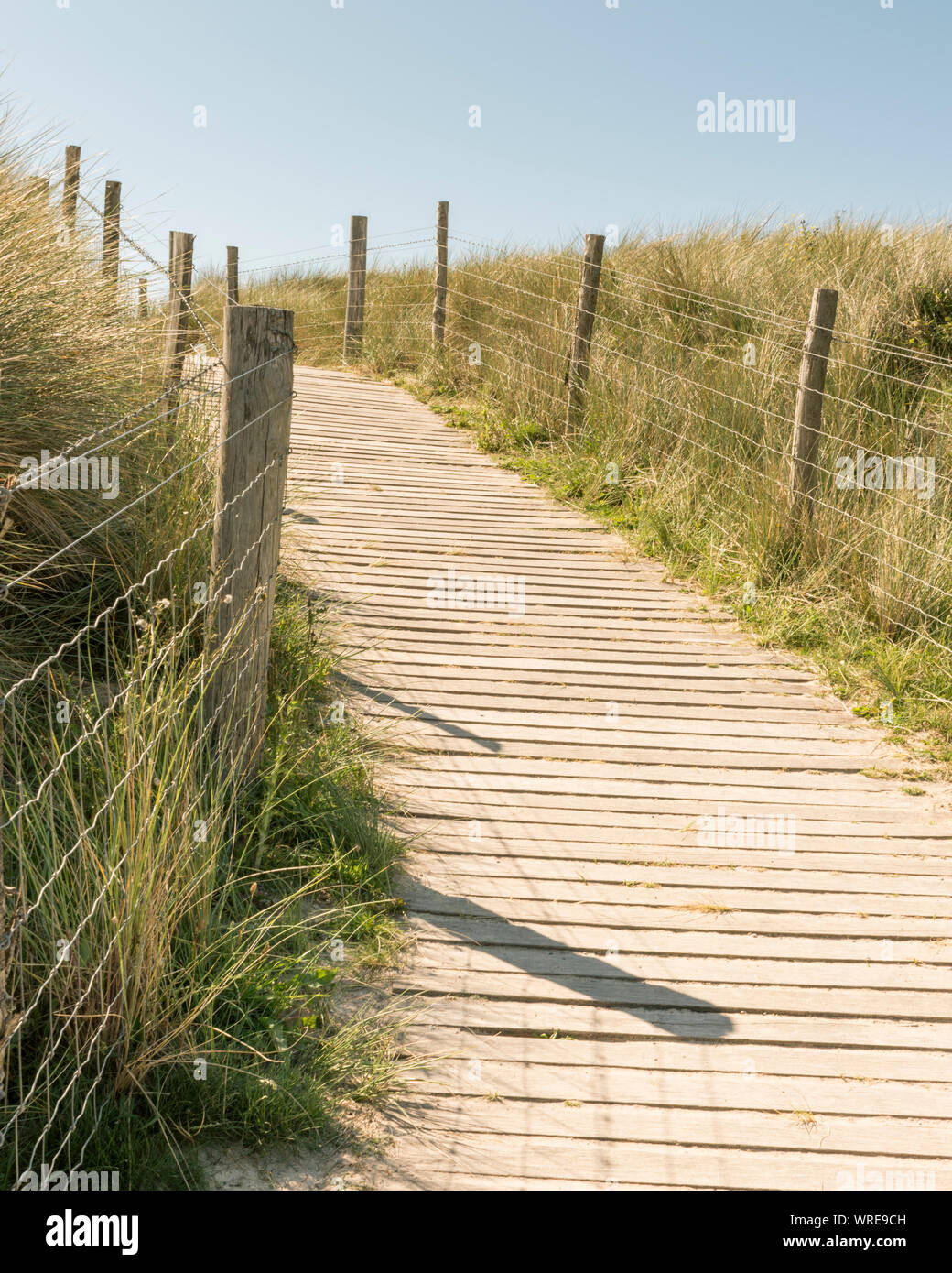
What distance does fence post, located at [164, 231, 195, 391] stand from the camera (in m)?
5.37

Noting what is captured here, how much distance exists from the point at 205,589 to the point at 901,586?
12.2 ft

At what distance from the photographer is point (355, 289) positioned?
14.1m

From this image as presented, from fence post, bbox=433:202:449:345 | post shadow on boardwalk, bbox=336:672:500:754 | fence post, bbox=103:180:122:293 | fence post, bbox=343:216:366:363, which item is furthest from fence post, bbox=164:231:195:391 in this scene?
fence post, bbox=343:216:366:363

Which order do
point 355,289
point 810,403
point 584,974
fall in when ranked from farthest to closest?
point 355,289 → point 810,403 → point 584,974

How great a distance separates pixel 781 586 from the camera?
256 inches

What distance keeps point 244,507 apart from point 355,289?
1107 centimetres

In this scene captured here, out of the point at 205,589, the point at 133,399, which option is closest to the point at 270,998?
the point at 205,589

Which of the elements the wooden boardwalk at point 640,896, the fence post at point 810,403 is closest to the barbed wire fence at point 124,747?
the wooden boardwalk at point 640,896

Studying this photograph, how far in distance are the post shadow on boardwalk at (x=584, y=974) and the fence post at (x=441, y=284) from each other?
32.8 feet

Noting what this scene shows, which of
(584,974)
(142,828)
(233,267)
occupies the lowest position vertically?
(584,974)

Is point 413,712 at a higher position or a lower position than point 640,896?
higher

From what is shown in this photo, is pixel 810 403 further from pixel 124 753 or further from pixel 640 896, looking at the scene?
pixel 124 753

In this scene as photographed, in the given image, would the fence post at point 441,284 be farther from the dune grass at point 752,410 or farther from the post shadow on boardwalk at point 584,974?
the post shadow on boardwalk at point 584,974

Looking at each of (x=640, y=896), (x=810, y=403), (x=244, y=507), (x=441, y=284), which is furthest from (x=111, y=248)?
(x=441, y=284)
